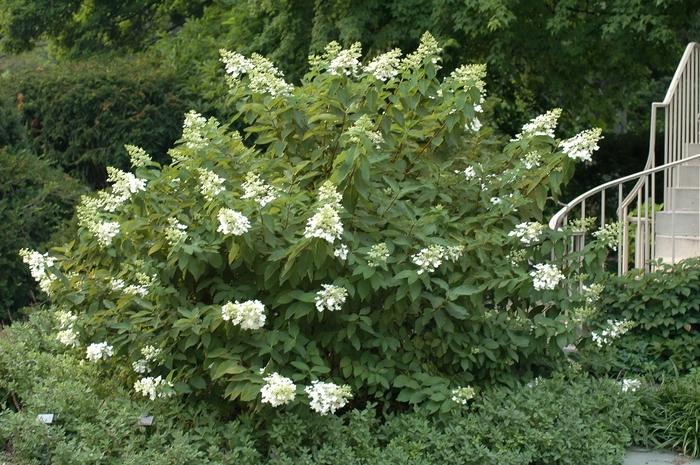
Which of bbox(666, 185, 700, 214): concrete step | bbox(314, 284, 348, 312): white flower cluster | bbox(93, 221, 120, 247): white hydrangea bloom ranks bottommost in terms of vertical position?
bbox(666, 185, 700, 214): concrete step

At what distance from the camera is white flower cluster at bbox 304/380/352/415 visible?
456 cm

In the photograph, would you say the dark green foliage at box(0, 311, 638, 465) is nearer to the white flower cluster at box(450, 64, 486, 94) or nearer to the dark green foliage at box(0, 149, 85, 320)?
the white flower cluster at box(450, 64, 486, 94)

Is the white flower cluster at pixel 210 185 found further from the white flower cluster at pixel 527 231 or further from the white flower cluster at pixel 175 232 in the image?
the white flower cluster at pixel 527 231

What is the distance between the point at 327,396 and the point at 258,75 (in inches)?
Answer: 69.0

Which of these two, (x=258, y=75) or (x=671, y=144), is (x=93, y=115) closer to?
(x=671, y=144)

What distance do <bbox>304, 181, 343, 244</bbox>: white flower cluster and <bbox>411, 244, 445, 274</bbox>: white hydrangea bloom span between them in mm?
457

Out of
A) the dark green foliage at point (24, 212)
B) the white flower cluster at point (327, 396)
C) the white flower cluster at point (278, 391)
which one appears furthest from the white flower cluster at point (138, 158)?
the dark green foliage at point (24, 212)

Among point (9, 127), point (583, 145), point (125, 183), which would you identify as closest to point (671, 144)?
Result: point (583, 145)

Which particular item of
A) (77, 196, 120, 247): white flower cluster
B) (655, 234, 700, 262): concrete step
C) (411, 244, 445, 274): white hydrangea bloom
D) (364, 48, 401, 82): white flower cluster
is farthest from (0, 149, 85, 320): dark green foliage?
(655, 234, 700, 262): concrete step

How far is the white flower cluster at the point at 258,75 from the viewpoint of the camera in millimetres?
5277

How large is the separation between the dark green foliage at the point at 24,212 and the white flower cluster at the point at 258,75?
415 centimetres

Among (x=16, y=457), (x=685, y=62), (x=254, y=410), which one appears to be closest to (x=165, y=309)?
(x=254, y=410)

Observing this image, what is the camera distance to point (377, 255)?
4738 millimetres

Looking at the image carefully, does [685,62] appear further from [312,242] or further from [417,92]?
[312,242]
